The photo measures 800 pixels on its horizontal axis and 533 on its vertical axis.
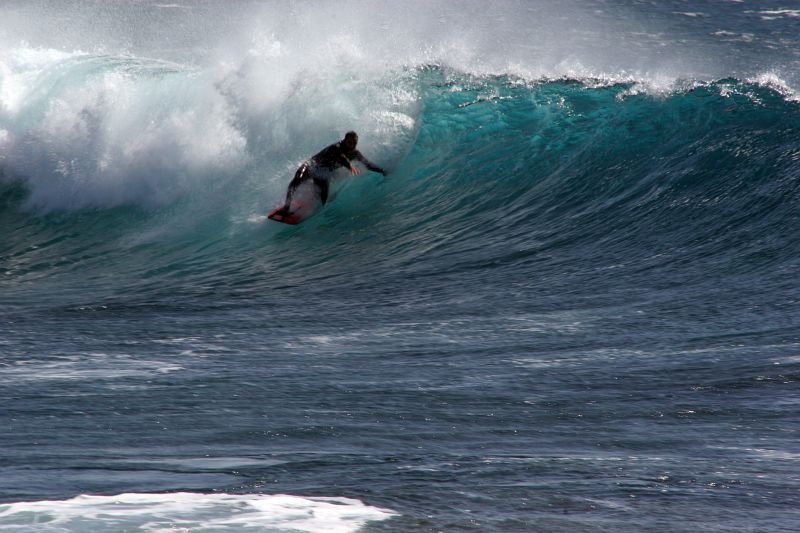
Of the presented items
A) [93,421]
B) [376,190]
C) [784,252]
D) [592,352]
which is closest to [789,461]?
[592,352]

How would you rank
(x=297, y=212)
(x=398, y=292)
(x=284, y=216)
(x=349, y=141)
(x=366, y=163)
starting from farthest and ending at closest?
(x=366, y=163) → (x=349, y=141) → (x=297, y=212) → (x=284, y=216) → (x=398, y=292)

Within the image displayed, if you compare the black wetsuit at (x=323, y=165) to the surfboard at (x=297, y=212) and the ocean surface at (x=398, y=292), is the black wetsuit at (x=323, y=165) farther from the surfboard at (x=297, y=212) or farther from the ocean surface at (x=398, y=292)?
the ocean surface at (x=398, y=292)

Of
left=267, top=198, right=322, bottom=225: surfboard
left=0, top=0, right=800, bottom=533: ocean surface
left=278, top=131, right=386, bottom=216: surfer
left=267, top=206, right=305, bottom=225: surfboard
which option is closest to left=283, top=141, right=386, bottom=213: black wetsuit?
left=278, top=131, right=386, bottom=216: surfer

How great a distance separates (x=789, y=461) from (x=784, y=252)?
5.01 meters

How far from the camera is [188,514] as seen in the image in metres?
3.95

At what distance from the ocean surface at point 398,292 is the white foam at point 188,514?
0.02m

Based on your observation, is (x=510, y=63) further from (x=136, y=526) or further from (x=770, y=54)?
(x=136, y=526)

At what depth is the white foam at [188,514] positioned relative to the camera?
3.79m

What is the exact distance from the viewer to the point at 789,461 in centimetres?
478

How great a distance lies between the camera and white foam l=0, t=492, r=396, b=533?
12.5 ft

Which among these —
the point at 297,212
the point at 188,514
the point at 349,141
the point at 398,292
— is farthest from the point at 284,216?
the point at 188,514

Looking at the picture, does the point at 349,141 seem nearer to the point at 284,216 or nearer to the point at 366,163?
the point at 366,163

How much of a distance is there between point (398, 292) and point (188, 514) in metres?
5.47

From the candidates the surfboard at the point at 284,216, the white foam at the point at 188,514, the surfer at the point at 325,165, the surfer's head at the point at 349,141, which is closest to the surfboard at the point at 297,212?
the surfboard at the point at 284,216
